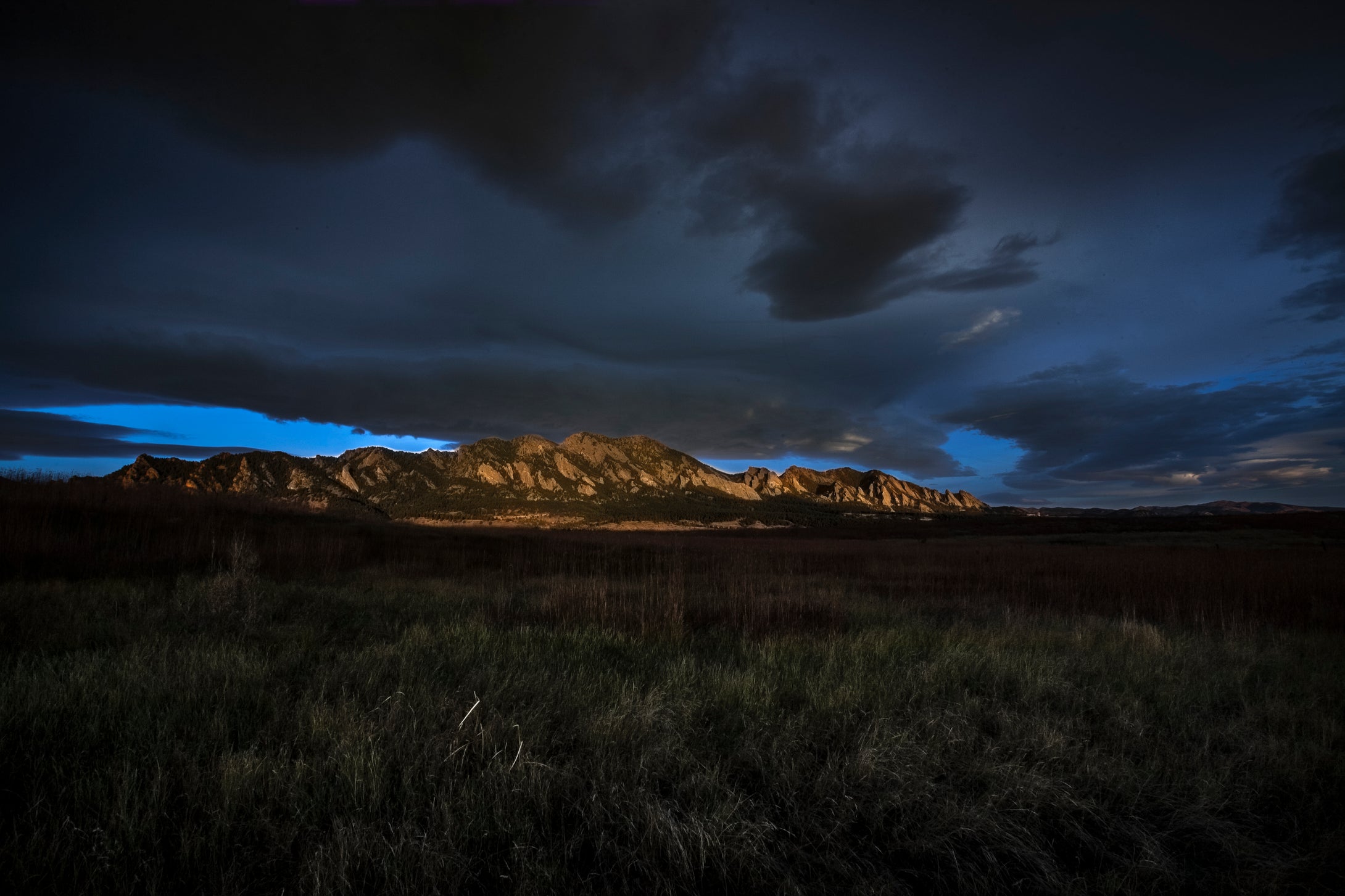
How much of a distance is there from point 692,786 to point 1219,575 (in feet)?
70.7

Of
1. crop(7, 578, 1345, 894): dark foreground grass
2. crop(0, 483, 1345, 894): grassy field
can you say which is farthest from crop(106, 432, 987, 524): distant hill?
crop(7, 578, 1345, 894): dark foreground grass

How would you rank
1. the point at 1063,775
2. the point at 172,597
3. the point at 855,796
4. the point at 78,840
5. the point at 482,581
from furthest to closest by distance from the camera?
the point at 482,581, the point at 172,597, the point at 1063,775, the point at 855,796, the point at 78,840

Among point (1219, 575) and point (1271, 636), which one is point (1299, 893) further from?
point (1219, 575)

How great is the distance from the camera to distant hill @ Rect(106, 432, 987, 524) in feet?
400

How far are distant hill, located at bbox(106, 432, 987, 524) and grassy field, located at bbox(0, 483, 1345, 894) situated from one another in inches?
3850

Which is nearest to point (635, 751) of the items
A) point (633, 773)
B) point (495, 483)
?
point (633, 773)

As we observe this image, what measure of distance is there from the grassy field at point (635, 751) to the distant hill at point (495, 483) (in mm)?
97798

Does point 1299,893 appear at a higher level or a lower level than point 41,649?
lower

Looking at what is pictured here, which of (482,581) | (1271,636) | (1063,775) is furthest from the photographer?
(482,581)

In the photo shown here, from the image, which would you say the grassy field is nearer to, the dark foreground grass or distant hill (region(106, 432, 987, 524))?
the dark foreground grass

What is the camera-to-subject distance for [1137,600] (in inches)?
540

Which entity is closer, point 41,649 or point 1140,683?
point 41,649

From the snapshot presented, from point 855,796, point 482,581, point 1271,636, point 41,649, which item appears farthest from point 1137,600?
point 41,649

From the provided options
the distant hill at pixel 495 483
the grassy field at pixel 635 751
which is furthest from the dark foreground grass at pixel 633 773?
the distant hill at pixel 495 483
